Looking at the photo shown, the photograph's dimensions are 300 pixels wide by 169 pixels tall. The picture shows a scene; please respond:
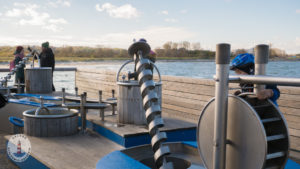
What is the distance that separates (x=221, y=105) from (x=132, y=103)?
3.55 m

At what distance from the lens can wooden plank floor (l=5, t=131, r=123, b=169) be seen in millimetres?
4230

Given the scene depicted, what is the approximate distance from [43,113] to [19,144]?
3.20 feet

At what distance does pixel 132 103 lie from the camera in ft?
18.9

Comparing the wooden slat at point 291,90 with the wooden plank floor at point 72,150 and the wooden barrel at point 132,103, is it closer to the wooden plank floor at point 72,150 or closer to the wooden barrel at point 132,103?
the wooden barrel at point 132,103

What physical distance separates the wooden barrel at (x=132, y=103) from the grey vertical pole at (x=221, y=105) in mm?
3395

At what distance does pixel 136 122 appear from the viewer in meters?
5.75

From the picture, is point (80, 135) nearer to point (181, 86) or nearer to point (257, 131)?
point (181, 86)

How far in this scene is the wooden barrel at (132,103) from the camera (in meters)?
5.73

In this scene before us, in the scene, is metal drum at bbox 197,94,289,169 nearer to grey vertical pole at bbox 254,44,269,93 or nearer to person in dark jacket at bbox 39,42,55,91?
grey vertical pole at bbox 254,44,269,93

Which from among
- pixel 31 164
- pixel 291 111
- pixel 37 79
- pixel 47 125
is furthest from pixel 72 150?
pixel 37 79

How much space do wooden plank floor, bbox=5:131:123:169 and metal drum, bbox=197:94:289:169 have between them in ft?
7.39

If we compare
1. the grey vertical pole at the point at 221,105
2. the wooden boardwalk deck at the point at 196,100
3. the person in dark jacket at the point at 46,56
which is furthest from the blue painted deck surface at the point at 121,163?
the person in dark jacket at the point at 46,56

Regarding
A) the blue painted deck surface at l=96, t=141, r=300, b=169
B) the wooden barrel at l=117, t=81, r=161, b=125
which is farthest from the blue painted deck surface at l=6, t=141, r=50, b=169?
the wooden barrel at l=117, t=81, r=161, b=125

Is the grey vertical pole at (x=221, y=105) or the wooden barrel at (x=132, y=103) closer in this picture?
the grey vertical pole at (x=221, y=105)
